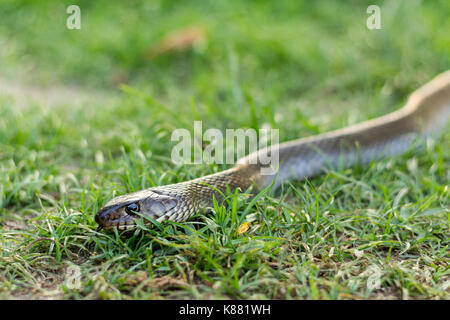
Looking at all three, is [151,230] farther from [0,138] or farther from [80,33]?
[80,33]

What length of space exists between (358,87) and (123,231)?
163 inches

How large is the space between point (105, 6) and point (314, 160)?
5.55m

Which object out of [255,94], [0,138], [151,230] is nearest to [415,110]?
[255,94]

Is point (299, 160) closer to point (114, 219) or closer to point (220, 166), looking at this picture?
point (220, 166)

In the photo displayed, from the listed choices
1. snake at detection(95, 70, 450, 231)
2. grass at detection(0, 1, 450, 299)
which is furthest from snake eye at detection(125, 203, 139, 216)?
grass at detection(0, 1, 450, 299)

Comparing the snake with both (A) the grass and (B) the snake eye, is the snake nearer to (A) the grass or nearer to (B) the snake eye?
(B) the snake eye

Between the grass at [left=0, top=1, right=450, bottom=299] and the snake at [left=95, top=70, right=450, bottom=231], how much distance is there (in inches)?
4.2

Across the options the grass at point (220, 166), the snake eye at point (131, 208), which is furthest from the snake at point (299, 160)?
the grass at point (220, 166)

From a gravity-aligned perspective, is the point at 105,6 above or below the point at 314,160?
above
